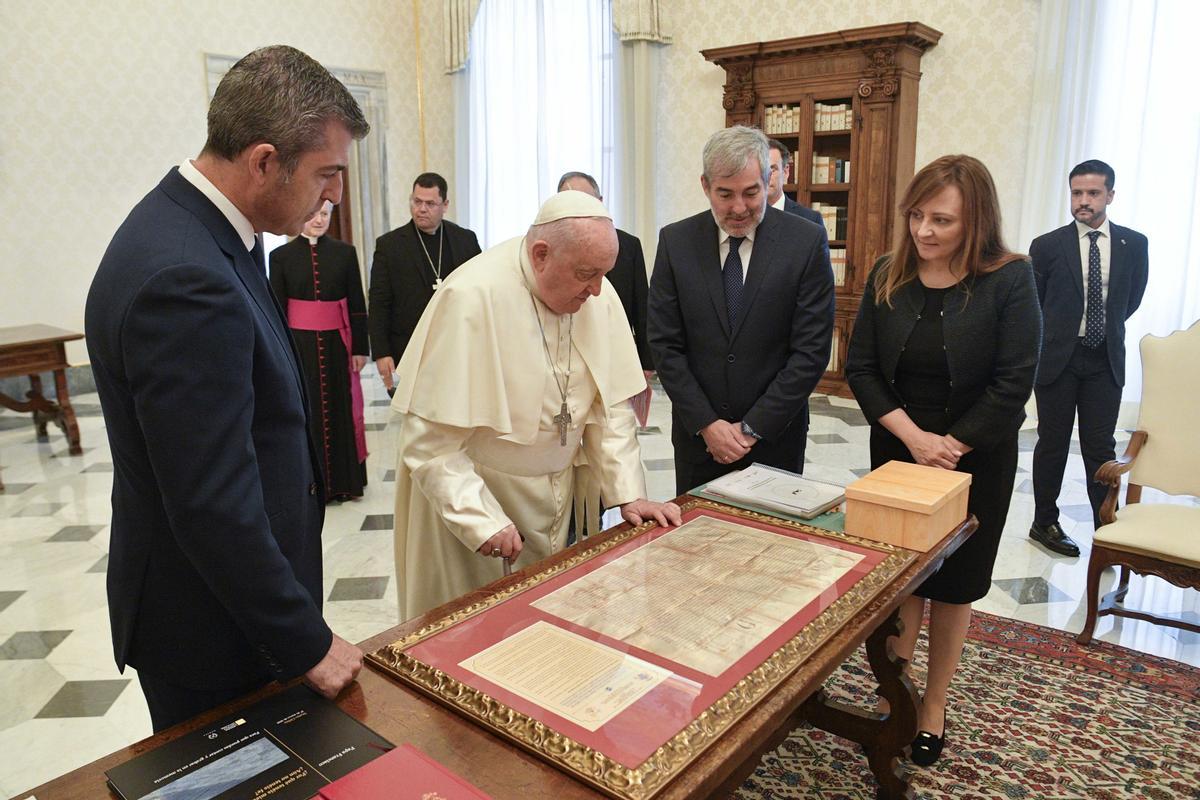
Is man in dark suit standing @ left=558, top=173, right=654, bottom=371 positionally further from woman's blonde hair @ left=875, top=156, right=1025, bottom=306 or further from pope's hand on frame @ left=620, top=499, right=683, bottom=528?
pope's hand on frame @ left=620, top=499, right=683, bottom=528

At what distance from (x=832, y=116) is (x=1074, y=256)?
3423mm

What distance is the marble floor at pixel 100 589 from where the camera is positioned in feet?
10.1

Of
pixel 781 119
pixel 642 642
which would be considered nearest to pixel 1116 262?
pixel 781 119

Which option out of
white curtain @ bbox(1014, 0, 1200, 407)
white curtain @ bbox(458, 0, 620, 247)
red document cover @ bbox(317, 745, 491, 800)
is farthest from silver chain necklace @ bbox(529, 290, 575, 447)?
white curtain @ bbox(458, 0, 620, 247)

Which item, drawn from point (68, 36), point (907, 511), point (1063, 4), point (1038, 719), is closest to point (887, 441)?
point (907, 511)

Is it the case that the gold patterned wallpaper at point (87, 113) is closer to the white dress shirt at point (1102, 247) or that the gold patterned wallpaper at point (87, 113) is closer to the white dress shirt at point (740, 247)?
the white dress shirt at point (740, 247)

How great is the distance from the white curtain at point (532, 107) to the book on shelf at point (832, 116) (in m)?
2.24

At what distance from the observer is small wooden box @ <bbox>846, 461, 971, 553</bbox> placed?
2.06 m

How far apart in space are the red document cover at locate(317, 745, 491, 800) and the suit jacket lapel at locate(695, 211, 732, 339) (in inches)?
79.1

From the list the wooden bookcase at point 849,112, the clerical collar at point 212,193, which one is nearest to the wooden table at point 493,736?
the clerical collar at point 212,193

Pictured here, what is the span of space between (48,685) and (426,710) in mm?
2693

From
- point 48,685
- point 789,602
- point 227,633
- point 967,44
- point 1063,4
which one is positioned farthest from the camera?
point 967,44

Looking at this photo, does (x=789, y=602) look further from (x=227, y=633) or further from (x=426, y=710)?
(x=227, y=633)

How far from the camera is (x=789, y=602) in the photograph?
1.77 meters
